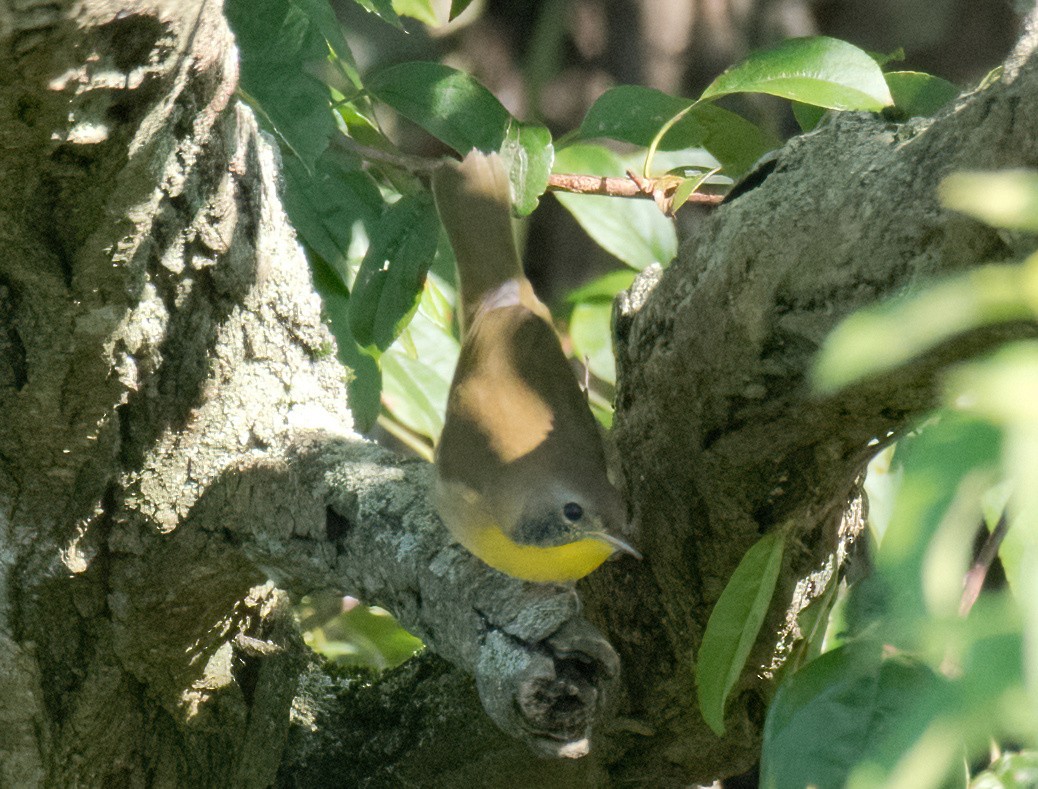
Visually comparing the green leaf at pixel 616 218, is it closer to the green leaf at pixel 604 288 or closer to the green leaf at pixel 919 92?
the green leaf at pixel 604 288

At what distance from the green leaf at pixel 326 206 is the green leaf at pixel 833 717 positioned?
105 cm

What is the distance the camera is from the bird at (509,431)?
4.83ft

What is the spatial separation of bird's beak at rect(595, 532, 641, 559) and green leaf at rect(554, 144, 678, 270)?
53cm

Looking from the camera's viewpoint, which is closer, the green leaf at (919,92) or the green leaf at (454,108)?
the green leaf at (919,92)

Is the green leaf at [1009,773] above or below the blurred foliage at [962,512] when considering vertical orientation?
below

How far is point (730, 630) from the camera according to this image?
1.06 meters

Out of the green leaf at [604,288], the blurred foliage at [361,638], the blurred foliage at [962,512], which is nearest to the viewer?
the blurred foliage at [962,512]

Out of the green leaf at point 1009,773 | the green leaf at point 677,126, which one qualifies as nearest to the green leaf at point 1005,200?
the green leaf at point 1009,773

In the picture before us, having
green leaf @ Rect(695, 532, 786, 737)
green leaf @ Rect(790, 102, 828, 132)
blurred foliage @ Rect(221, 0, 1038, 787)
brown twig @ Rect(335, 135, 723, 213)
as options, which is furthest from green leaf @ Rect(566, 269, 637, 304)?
green leaf @ Rect(695, 532, 786, 737)

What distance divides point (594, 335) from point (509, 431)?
35 cm

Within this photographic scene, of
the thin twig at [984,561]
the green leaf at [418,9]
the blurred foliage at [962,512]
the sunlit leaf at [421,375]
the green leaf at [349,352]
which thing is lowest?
the sunlit leaf at [421,375]

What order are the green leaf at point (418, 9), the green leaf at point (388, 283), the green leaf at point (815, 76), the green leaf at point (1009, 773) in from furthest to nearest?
the green leaf at point (418, 9), the green leaf at point (388, 283), the green leaf at point (815, 76), the green leaf at point (1009, 773)

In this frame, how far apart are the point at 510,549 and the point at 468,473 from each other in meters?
0.17

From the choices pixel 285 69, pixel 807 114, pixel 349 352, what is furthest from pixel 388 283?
pixel 807 114
